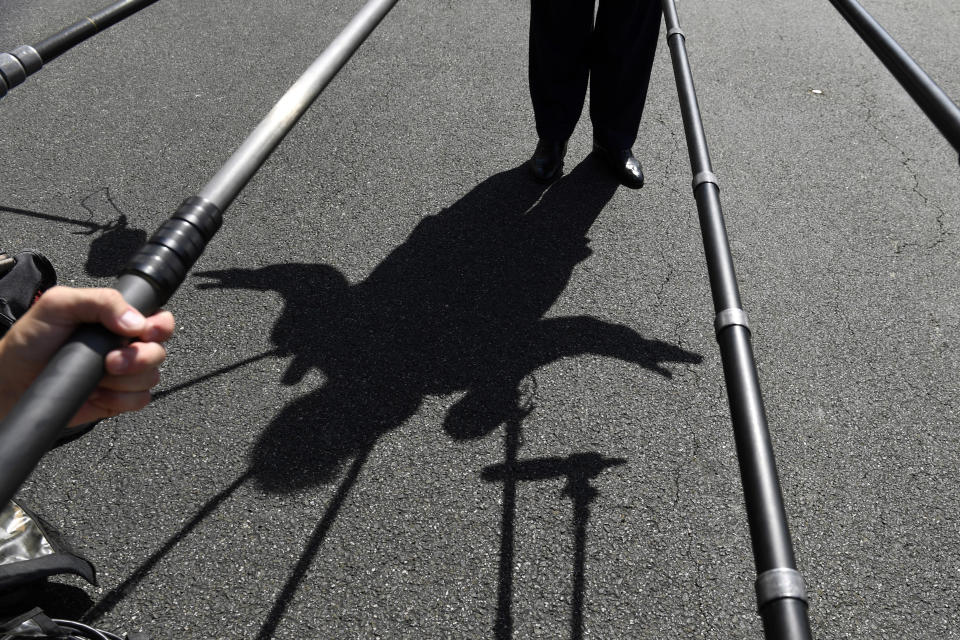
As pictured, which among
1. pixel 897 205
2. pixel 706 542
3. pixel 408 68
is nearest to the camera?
pixel 706 542

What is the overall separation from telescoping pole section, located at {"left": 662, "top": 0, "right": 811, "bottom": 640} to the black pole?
0.35 meters

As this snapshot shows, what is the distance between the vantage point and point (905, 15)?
528cm

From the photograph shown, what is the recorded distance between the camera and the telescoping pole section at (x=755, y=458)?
2.57 feet

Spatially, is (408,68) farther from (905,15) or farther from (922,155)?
(905,15)

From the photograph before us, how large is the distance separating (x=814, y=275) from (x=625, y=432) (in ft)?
4.19

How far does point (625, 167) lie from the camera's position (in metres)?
3.37

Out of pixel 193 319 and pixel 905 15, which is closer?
pixel 193 319

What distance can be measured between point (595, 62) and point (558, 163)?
0.48m

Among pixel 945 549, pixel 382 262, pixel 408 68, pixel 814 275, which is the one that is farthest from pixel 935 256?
pixel 408 68

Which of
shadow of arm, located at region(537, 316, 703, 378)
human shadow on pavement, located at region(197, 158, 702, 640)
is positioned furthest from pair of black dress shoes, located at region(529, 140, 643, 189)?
shadow of arm, located at region(537, 316, 703, 378)

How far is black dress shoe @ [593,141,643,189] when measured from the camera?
3367mm

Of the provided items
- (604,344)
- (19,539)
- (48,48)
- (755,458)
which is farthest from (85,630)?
(604,344)

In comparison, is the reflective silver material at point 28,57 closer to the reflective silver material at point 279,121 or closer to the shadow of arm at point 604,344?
the reflective silver material at point 279,121

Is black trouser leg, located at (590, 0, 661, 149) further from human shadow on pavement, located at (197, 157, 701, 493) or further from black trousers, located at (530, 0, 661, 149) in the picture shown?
human shadow on pavement, located at (197, 157, 701, 493)
